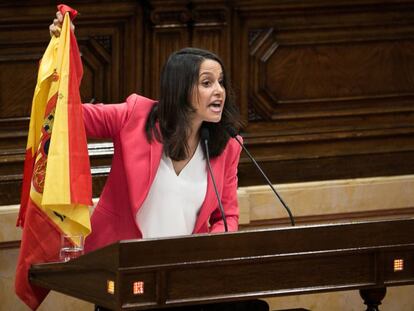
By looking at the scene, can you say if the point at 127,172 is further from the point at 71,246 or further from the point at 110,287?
the point at 110,287

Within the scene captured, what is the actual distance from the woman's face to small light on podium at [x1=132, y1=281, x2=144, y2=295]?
883 mm

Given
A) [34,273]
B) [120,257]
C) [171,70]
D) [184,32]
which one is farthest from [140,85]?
[120,257]

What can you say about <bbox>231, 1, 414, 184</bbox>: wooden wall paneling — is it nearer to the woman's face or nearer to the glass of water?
the woman's face

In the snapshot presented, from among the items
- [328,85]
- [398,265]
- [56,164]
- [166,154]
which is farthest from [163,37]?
[398,265]

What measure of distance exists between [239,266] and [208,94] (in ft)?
2.58

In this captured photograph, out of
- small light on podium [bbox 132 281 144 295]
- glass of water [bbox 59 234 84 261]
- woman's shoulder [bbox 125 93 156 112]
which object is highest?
woman's shoulder [bbox 125 93 156 112]

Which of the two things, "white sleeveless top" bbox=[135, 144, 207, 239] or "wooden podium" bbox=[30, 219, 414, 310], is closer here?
"wooden podium" bbox=[30, 219, 414, 310]

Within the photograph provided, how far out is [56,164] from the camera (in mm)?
4469

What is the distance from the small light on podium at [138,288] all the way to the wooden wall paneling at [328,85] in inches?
83.0

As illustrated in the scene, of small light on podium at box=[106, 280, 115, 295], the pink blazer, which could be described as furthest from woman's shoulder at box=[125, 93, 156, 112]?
small light on podium at box=[106, 280, 115, 295]

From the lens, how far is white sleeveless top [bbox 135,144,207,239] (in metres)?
4.60

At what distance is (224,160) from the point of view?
4.71 metres

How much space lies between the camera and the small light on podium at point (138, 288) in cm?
390

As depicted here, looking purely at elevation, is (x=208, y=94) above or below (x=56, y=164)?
above
